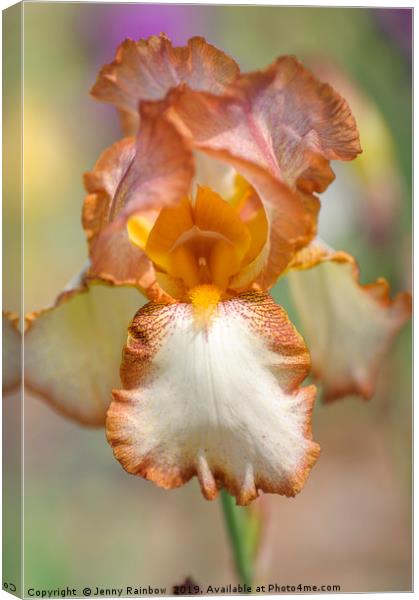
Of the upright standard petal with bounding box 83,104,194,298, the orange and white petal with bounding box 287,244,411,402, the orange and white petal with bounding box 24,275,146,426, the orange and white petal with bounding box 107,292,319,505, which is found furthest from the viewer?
the orange and white petal with bounding box 287,244,411,402

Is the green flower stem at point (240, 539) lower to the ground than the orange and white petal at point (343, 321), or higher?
lower

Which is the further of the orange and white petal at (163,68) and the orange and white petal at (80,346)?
the orange and white petal at (80,346)

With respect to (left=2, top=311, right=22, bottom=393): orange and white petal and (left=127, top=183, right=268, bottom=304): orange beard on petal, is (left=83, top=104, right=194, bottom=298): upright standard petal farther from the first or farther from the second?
(left=2, top=311, right=22, bottom=393): orange and white petal

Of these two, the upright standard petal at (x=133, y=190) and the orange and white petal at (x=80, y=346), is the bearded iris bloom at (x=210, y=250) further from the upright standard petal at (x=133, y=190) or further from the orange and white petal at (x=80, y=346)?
the orange and white petal at (x=80, y=346)

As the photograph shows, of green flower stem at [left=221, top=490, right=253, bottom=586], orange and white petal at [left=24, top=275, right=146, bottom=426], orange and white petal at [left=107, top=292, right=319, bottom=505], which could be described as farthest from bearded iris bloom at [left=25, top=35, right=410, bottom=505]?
green flower stem at [left=221, top=490, right=253, bottom=586]

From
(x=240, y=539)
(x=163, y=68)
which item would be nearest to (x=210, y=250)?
(x=163, y=68)

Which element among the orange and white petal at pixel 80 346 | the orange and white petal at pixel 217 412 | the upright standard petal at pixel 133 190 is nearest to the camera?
the upright standard petal at pixel 133 190

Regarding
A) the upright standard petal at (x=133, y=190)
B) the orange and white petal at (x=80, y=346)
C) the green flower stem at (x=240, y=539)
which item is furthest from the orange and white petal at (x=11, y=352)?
the green flower stem at (x=240, y=539)

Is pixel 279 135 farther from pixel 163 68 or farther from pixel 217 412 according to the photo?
pixel 217 412
